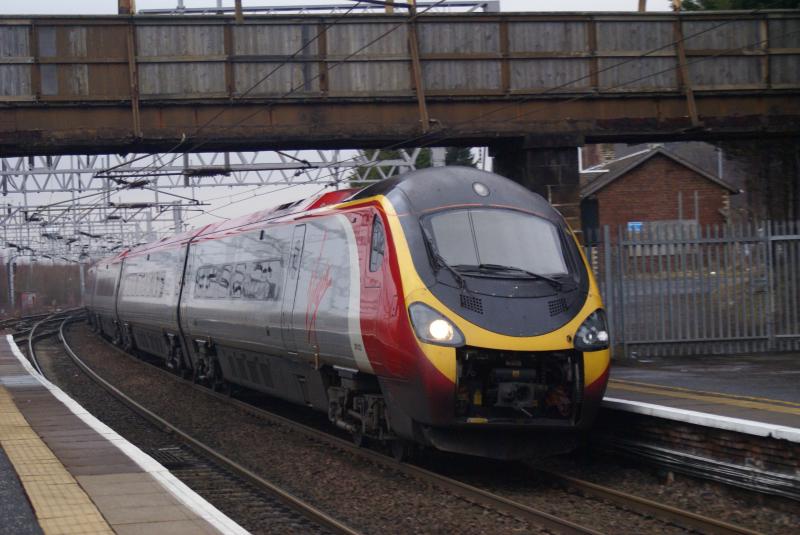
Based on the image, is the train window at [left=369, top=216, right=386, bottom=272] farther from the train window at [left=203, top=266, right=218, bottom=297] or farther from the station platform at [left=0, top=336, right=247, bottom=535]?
the train window at [left=203, top=266, right=218, bottom=297]

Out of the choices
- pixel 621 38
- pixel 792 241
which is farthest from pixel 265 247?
pixel 792 241

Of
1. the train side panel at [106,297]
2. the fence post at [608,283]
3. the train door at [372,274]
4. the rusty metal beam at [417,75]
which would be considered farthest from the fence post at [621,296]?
the train side panel at [106,297]

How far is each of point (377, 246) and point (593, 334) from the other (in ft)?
7.72

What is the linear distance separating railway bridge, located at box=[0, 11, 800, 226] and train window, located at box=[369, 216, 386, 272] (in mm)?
7055

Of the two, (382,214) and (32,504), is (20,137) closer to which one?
(382,214)

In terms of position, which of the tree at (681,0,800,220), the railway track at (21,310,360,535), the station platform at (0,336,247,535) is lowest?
the railway track at (21,310,360,535)

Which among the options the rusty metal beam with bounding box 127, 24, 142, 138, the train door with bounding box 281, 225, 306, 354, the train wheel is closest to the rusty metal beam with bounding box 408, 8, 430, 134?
the rusty metal beam with bounding box 127, 24, 142, 138

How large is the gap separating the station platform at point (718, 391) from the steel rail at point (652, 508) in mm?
1024

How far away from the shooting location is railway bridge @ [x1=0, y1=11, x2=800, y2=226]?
1727 cm

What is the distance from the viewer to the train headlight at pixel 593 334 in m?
9.78

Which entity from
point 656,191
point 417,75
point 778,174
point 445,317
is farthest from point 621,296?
point 656,191

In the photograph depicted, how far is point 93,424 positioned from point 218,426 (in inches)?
86.5

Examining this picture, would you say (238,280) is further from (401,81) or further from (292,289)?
(401,81)

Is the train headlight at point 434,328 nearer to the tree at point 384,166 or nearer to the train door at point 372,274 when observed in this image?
the train door at point 372,274
